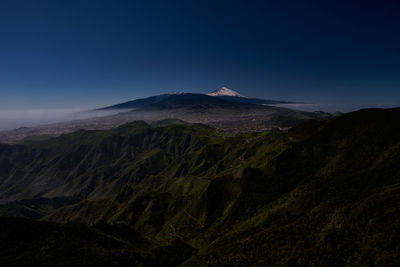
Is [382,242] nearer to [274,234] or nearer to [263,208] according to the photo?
[274,234]

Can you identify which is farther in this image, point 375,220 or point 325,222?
point 325,222

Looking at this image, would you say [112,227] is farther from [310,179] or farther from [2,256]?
[310,179]

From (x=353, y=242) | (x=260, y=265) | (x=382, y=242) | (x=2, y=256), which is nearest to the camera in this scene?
(x=382, y=242)

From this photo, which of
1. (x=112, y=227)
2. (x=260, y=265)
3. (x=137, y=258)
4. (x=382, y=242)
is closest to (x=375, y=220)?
(x=382, y=242)

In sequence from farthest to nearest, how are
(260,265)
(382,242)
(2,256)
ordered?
(2,256)
(260,265)
(382,242)

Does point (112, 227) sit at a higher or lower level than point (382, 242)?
lower

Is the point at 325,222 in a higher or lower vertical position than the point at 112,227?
higher

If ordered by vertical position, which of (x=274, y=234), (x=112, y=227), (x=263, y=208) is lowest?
(x=112, y=227)

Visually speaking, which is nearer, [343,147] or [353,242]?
[353,242]

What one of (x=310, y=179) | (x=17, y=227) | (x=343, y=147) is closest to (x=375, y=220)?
(x=310, y=179)
